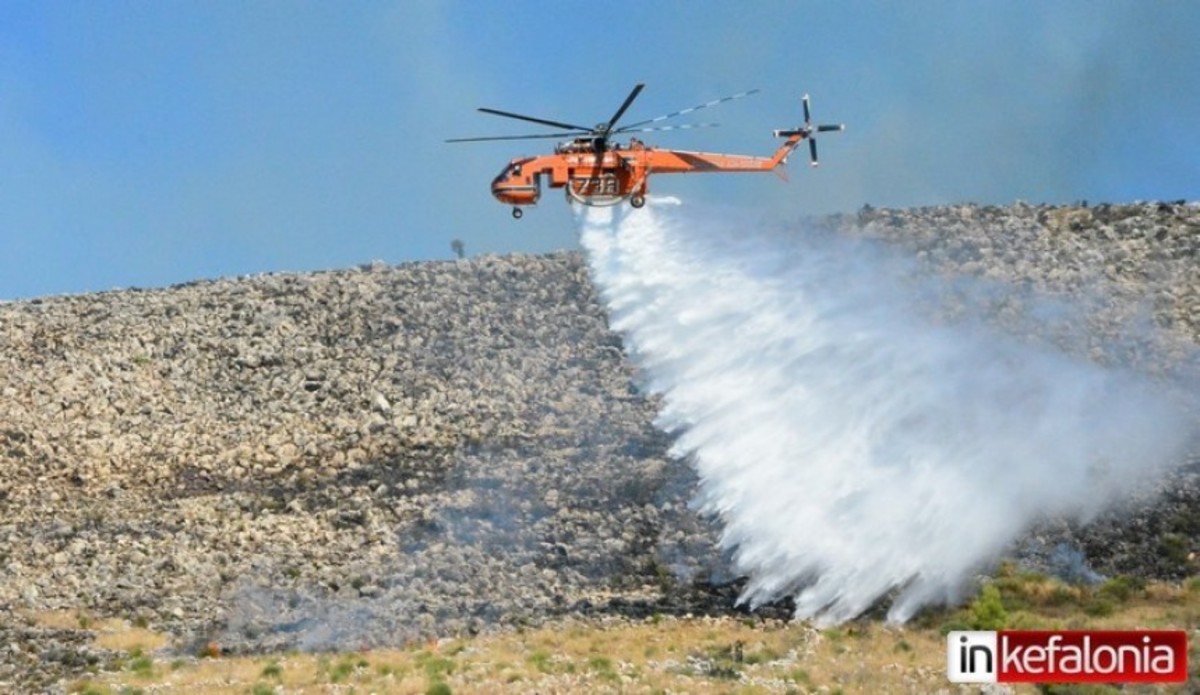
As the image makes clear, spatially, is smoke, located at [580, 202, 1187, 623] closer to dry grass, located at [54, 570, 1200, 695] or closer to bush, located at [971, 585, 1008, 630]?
dry grass, located at [54, 570, 1200, 695]

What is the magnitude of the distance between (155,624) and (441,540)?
1087 cm

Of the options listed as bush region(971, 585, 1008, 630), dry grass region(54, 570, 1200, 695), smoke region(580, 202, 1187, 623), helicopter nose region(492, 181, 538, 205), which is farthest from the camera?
helicopter nose region(492, 181, 538, 205)

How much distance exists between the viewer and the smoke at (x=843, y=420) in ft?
162

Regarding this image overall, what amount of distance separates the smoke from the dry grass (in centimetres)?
250

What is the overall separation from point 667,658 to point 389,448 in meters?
28.9

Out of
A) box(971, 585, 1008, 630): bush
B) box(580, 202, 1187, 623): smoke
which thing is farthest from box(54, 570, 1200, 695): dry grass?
box(580, 202, 1187, 623): smoke

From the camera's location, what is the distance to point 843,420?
168 ft

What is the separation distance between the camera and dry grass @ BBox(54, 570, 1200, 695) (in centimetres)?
3962

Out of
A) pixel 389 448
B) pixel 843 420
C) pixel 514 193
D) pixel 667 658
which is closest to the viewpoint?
pixel 667 658

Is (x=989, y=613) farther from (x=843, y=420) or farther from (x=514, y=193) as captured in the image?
(x=514, y=193)

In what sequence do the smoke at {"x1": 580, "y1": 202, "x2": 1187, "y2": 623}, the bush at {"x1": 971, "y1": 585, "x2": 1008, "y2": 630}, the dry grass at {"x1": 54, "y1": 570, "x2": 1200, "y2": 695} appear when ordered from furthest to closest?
the smoke at {"x1": 580, "y1": 202, "x2": 1187, "y2": 623} → the bush at {"x1": 971, "y1": 585, "x2": 1008, "y2": 630} → the dry grass at {"x1": 54, "y1": 570, "x2": 1200, "y2": 695}

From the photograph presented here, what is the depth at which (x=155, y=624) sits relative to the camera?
53.3 meters

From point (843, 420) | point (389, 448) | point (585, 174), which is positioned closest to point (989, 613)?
point (843, 420)

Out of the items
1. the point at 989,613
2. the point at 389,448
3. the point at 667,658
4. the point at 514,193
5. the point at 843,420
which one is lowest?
the point at 667,658
